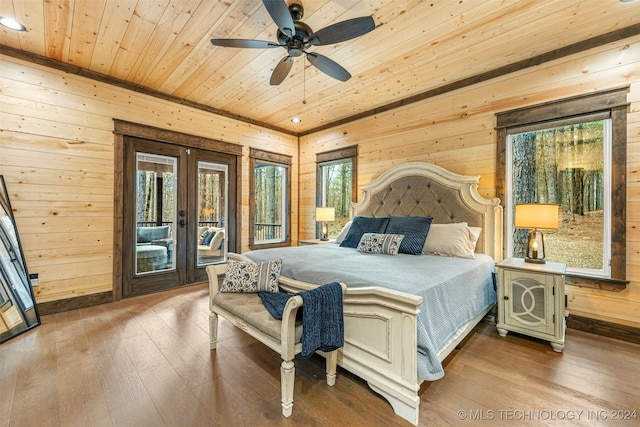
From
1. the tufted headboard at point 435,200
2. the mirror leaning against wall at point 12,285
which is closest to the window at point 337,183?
the tufted headboard at point 435,200

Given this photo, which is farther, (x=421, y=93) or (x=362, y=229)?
(x=421, y=93)

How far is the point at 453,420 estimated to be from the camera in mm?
1541

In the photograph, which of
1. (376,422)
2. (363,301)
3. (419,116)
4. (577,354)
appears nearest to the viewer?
(376,422)

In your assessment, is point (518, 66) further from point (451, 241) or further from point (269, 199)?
point (269, 199)

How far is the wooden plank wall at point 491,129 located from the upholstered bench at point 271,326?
267 cm

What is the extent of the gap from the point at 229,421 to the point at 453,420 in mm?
1257

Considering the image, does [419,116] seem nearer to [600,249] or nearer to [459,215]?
[459,215]

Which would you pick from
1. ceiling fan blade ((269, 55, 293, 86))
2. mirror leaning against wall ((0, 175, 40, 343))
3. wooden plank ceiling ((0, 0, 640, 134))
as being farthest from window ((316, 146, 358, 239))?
mirror leaning against wall ((0, 175, 40, 343))

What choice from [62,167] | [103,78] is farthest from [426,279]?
[103,78]

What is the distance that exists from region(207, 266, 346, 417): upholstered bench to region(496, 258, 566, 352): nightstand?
1.77 m

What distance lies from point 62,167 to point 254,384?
333cm

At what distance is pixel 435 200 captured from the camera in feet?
11.7

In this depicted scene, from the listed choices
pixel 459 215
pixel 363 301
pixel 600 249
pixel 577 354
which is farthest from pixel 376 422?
pixel 600 249

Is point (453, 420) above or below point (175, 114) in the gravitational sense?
below
